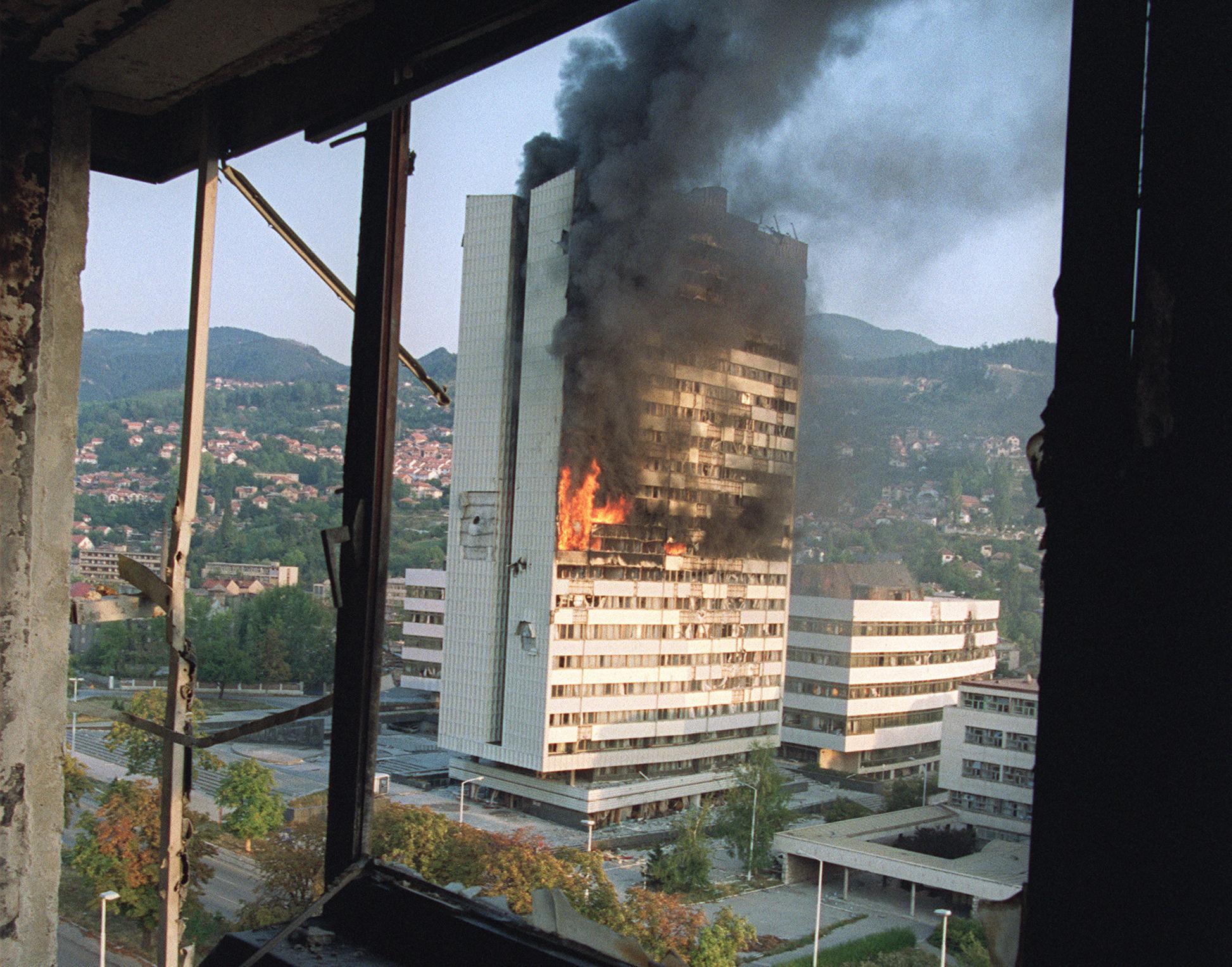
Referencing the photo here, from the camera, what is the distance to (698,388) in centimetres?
1247

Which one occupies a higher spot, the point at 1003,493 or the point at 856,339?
the point at 856,339

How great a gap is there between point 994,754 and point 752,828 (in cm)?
701

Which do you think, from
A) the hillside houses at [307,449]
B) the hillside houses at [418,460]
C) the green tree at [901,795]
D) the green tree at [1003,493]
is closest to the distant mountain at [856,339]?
the green tree at [1003,493]

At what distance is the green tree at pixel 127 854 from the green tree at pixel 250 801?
1.59 ft

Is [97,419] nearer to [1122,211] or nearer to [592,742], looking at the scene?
[1122,211]

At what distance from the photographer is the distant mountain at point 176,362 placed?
6.80 metres

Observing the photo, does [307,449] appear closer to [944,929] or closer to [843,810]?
[843,810]

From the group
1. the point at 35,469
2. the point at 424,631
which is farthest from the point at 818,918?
the point at 424,631

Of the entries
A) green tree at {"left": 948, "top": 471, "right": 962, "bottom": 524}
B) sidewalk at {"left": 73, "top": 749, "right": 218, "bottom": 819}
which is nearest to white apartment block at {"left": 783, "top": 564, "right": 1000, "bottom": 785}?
green tree at {"left": 948, "top": 471, "right": 962, "bottom": 524}

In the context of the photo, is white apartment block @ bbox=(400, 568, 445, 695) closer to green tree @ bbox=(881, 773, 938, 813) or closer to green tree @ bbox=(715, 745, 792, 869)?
green tree @ bbox=(715, 745, 792, 869)

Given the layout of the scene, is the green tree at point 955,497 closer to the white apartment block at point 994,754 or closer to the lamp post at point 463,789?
the white apartment block at point 994,754

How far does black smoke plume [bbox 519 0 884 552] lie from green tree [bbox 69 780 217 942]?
585 centimetres

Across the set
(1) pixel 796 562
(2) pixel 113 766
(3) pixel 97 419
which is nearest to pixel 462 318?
(2) pixel 113 766

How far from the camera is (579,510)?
53.0 feet
